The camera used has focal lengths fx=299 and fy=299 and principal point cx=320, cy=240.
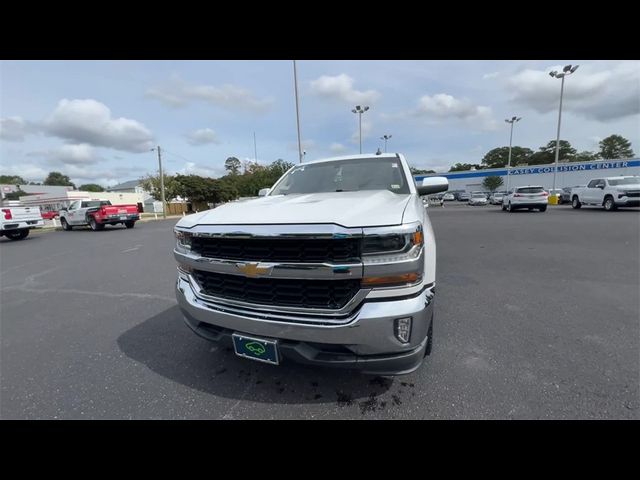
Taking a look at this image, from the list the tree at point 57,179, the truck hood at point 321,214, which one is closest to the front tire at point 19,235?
the truck hood at point 321,214

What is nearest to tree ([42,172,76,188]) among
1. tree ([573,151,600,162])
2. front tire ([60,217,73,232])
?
front tire ([60,217,73,232])

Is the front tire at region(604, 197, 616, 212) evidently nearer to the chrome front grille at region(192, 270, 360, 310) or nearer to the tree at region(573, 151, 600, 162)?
the chrome front grille at region(192, 270, 360, 310)

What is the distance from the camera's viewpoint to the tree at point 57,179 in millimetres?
112125

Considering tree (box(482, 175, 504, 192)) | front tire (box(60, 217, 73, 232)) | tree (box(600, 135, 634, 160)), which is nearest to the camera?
front tire (box(60, 217, 73, 232))

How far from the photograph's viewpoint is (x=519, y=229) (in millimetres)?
10406

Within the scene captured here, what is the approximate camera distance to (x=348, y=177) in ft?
11.7

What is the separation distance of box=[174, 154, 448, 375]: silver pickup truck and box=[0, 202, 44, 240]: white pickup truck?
53.5 feet

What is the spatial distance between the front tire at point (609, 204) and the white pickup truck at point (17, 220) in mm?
27774

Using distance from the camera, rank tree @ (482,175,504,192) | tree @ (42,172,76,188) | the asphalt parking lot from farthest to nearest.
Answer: tree @ (42,172,76,188) < tree @ (482,175,504,192) < the asphalt parking lot

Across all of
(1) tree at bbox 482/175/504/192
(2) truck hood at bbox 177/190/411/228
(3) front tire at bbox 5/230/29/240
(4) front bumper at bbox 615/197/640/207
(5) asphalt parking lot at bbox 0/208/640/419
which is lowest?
(5) asphalt parking lot at bbox 0/208/640/419

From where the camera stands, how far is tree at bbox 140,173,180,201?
46000 mm

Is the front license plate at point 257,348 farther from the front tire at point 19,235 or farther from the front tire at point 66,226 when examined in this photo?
the front tire at point 66,226

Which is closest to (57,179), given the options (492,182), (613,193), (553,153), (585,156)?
(492,182)

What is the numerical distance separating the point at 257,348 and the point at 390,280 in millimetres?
967
